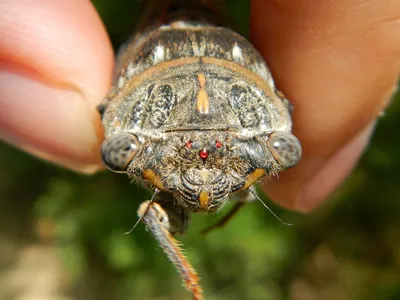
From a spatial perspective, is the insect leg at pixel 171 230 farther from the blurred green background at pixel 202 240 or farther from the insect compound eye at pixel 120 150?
the blurred green background at pixel 202 240

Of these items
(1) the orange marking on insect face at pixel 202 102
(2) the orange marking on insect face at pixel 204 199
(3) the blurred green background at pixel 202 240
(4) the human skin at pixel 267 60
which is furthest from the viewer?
(3) the blurred green background at pixel 202 240

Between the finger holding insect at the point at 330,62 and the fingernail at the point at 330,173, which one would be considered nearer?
the finger holding insect at the point at 330,62

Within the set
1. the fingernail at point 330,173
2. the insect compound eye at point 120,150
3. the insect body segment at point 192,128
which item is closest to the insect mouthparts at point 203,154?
the insect body segment at point 192,128

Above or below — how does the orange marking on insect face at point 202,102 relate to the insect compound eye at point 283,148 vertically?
above

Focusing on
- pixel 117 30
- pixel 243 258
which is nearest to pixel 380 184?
pixel 243 258

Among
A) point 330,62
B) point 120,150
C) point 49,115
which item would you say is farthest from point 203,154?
point 330,62

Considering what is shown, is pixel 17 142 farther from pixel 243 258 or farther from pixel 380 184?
pixel 380 184

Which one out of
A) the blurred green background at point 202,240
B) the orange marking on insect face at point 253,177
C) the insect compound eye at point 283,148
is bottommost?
the blurred green background at point 202,240

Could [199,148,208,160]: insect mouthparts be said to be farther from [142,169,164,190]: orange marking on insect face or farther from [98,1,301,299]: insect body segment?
[142,169,164,190]: orange marking on insect face
